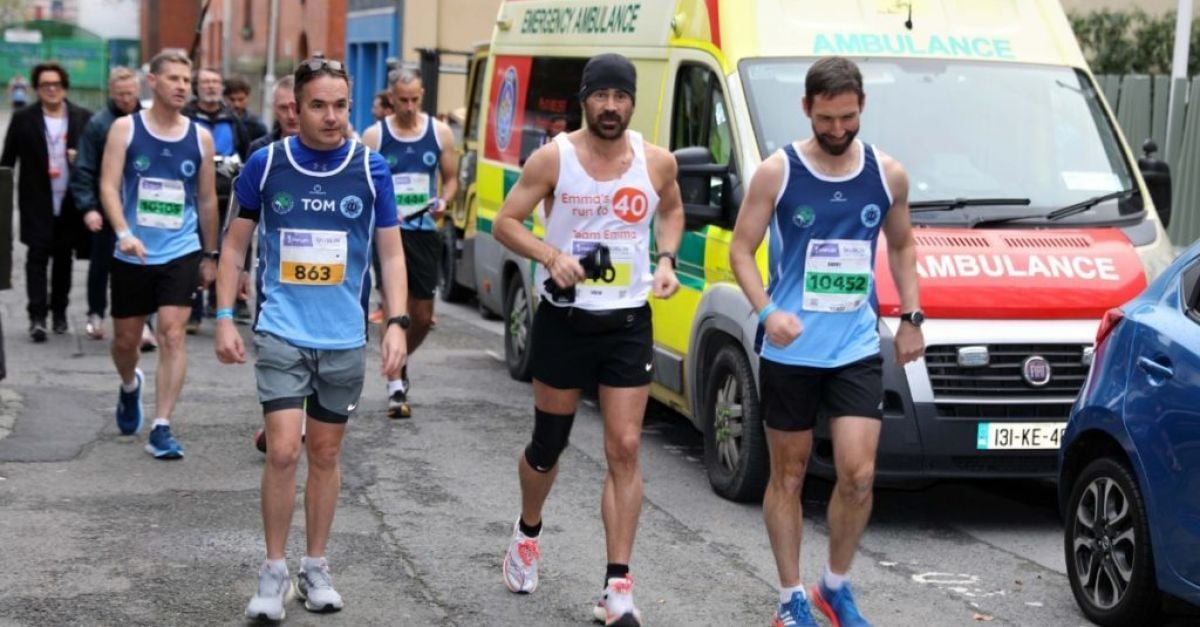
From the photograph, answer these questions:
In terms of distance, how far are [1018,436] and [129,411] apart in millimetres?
4443

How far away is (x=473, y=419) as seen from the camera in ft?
36.1

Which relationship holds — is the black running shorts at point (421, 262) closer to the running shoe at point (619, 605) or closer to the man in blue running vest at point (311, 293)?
the man in blue running vest at point (311, 293)

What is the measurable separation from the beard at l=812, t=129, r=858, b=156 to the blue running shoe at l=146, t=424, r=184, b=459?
13.7ft

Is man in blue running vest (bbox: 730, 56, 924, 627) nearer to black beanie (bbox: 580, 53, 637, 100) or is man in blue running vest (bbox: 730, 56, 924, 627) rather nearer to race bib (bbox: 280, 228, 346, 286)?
black beanie (bbox: 580, 53, 637, 100)

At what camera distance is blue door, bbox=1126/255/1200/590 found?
6.16 metres

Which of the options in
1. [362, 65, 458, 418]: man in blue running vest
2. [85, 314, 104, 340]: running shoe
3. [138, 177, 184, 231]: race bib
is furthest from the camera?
[85, 314, 104, 340]: running shoe

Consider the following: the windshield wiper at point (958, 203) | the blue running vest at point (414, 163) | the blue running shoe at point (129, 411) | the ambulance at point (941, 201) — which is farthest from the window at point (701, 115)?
the blue running shoe at point (129, 411)

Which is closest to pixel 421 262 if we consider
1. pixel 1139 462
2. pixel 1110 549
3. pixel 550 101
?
pixel 550 101

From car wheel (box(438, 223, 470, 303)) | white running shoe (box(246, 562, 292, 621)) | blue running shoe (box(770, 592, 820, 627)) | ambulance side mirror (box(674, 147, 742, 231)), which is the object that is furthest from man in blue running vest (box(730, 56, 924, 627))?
car wheel (box(438, 223, 470, 303))

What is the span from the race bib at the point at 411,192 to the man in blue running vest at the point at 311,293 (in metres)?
4.73

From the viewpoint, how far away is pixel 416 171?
452 inches

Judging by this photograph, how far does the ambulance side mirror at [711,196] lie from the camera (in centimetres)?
884

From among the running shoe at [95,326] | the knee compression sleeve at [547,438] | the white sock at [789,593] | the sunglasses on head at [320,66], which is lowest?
the running shoe at [95,326]

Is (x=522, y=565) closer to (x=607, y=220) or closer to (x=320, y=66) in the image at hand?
(x=607, y=220)
